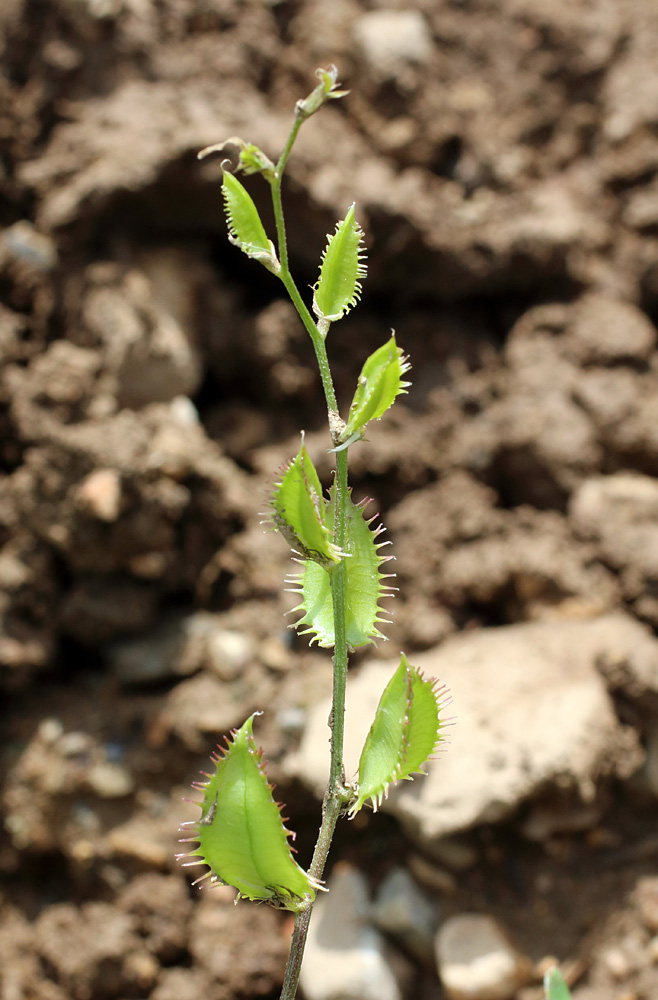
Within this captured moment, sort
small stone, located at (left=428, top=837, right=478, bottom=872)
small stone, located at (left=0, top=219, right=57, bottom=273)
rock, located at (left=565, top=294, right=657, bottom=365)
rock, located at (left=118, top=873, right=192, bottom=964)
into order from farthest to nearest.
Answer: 1. rock, located at (left=565, top=294, right=657, bottom=365)
2. small stone, located at (left=0, top=219, right=57, bottom=273)
3. rock, located at (left=118, top=873, right=192, bottom=964)
4. small stone, located at (left=428, top=837, right=478, bottom=872)

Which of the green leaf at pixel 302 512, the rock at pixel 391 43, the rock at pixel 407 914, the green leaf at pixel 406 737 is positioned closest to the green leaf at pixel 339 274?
the green leaf at pixel 302 512

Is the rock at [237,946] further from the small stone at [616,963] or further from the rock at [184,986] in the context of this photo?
the small stone at [616,963]

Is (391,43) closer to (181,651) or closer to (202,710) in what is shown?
(181,651)

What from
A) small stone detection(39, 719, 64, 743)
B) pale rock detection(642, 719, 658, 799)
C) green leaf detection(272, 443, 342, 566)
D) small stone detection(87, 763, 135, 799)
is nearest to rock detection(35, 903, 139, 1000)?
small stone detection(87, 763, 135, 799)

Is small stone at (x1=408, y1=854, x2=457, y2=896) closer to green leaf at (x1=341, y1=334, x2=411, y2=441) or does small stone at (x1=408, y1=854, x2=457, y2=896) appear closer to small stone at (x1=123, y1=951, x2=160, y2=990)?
small stone at (x1=123, y1=951, x2=160, y2=990)

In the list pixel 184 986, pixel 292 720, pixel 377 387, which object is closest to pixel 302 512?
pixel 377 387

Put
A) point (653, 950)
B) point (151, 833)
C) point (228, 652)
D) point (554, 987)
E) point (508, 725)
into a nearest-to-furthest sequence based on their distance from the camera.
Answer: point (554, 987), point (653, 950), point (508, 725), point (151, 833), point (228, 652)
